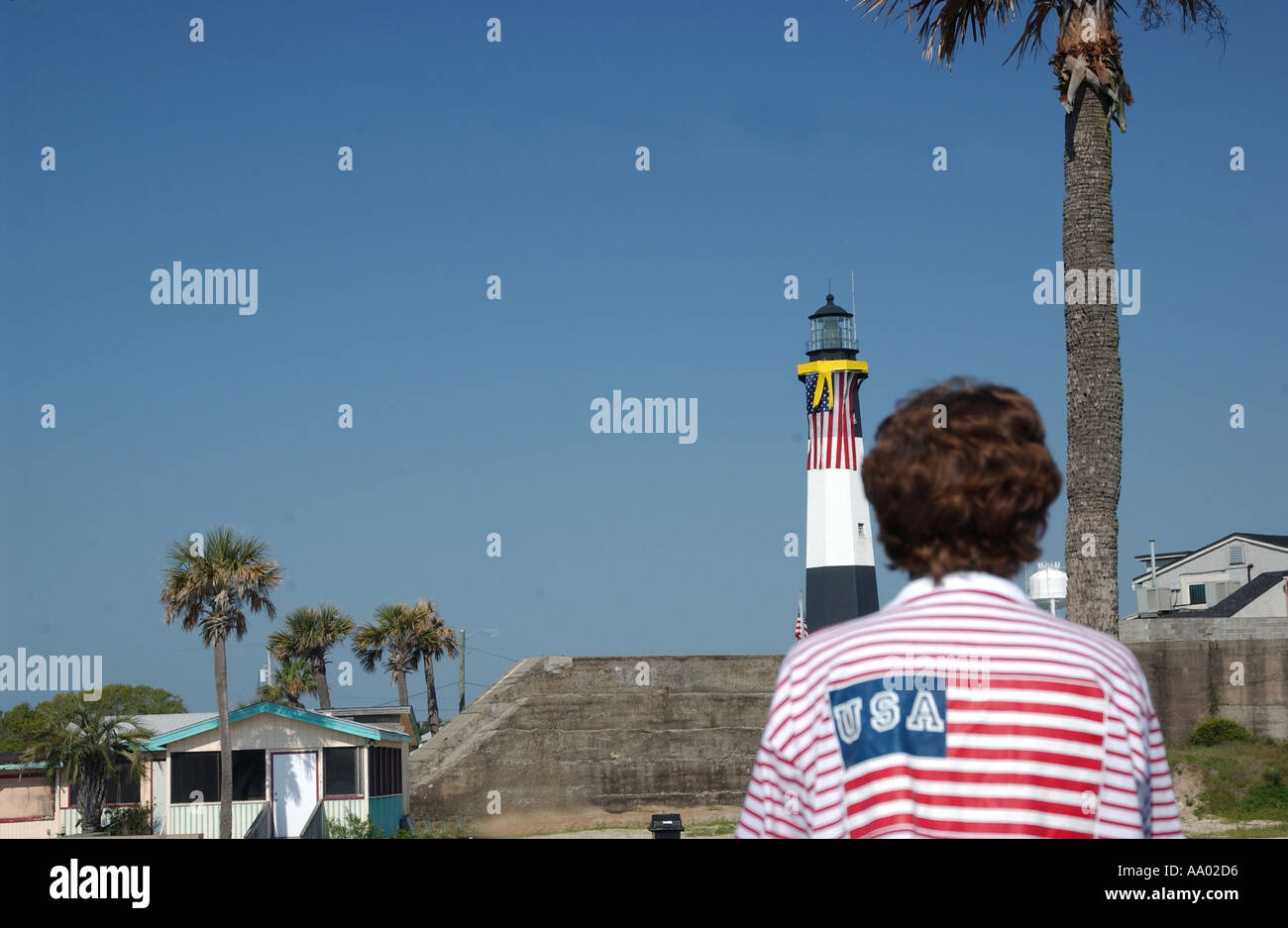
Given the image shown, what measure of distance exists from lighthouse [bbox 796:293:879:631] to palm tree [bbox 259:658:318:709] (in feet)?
56.7

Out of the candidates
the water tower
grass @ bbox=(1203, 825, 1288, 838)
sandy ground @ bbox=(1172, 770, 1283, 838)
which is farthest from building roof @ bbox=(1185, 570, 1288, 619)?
grass @ bbox=(1203, 825, 1288, 838)

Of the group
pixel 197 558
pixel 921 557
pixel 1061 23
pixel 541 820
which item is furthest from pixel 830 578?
pixel 921 557

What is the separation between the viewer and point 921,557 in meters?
2.50

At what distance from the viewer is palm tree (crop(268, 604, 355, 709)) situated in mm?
48281

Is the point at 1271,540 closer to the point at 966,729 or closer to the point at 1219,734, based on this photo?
the point at 1219,734

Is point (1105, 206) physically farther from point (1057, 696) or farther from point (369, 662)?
point (369, 662)

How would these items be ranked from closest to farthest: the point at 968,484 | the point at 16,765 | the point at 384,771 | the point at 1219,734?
the point at 968,484, the point at 16,765, the point at 384,771, the point at 1219,734

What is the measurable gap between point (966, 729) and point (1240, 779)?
94.3 feet

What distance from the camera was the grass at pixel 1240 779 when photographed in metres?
26.9

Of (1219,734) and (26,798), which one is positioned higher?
(1219,734)

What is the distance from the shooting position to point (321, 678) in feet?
160

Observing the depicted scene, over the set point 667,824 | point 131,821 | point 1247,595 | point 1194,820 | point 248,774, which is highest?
point 1247,595

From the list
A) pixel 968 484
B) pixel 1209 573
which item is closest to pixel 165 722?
pixel 968 484

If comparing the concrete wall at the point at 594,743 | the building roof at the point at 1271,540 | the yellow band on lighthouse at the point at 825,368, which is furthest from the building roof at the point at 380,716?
the building roof at the point at 1271,540
